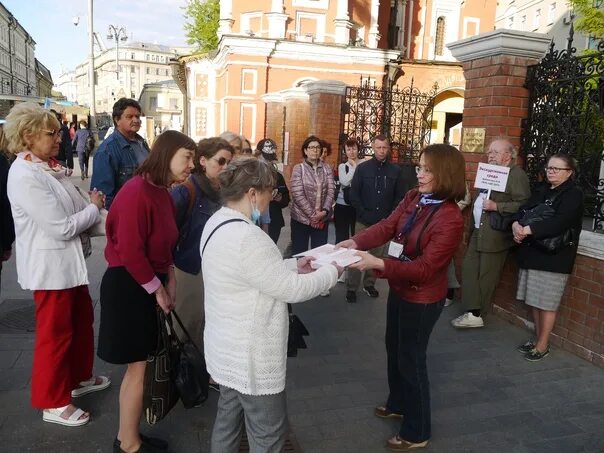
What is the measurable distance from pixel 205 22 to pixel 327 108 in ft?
106

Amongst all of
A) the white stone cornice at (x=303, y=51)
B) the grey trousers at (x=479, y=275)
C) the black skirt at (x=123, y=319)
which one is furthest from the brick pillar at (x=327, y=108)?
the white stone cornice at (x=303, y=51)

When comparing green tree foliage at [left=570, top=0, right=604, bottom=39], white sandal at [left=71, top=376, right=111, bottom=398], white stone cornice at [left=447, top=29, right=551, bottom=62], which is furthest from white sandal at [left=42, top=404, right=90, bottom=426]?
green tree foliage at [left=570, top=0, right=604, bottom=39]

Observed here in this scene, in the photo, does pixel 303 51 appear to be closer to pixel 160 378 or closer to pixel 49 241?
pixel 49 241

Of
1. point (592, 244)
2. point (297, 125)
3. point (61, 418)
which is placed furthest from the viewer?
point (297, 125)

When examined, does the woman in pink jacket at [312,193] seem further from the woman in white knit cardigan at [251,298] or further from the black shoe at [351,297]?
the woman in white knit cardigan at [251,298]

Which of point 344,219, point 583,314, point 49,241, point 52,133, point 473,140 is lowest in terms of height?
point 583,314

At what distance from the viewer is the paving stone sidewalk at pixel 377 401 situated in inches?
135

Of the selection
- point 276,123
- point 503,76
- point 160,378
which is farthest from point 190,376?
point 276,123

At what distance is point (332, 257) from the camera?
109 inches

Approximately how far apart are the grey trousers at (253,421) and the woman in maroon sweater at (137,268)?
0.69 m

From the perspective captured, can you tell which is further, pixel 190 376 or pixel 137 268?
pixel 190 376

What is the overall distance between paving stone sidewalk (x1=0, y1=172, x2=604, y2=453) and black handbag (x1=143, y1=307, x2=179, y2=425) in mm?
457

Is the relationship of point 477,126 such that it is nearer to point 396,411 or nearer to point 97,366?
point 396,411

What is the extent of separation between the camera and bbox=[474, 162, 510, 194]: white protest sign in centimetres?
504
